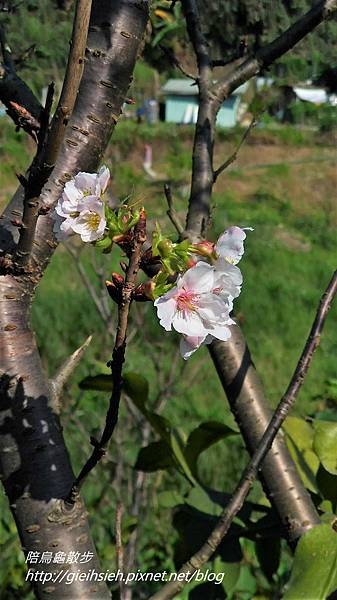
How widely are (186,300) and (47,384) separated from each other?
22 centimetres

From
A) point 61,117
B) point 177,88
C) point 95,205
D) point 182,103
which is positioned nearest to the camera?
point 61,117

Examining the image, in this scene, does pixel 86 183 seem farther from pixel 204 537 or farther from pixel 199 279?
pixel 204 537

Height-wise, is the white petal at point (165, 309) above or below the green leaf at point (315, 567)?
above

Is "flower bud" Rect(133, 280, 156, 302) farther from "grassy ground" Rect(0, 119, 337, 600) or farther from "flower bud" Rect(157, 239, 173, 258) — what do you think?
"grassy ground" Rect(0, 119, 337, 600)

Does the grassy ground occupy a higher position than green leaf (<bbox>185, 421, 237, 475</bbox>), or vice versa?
green leaf (<bbox>185, 421, 237, 475</bbox>)

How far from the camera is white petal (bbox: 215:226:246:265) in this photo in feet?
1.80

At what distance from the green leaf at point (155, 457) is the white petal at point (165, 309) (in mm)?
440

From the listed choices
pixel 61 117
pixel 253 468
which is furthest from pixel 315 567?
pixel 61 117

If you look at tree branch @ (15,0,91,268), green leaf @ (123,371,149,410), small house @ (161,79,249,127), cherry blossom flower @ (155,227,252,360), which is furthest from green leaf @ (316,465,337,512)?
small house @ (161,79,249,127)

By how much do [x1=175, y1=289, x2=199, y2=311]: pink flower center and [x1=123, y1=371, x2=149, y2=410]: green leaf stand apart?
370 millimetres

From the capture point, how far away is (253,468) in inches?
25.1

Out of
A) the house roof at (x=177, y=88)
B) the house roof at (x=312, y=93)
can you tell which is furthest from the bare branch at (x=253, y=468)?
the house roof at (x=177, y=88)

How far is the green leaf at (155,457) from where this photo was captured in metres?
0.93

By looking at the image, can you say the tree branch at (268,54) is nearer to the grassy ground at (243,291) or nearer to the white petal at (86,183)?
the grassy ground at (243,291)
